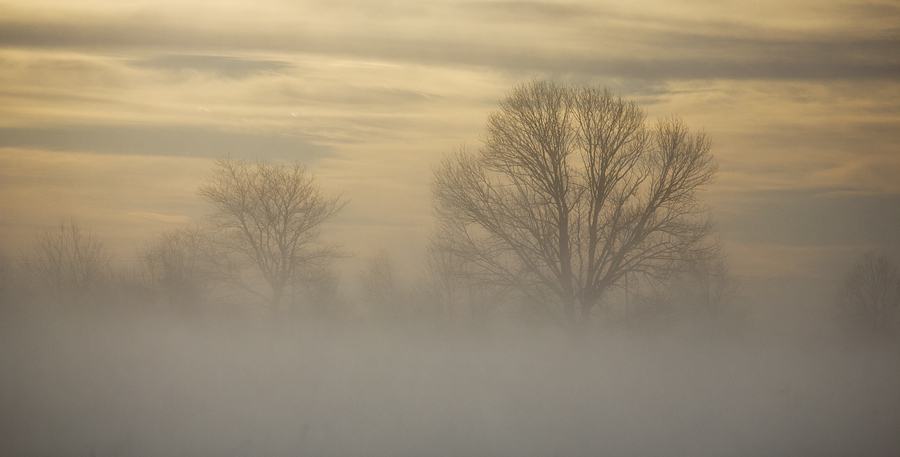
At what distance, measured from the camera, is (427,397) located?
42.0 feet

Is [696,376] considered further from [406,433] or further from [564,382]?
[406,433]

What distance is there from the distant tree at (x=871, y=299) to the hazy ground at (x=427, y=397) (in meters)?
17.4

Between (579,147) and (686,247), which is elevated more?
(579,147)

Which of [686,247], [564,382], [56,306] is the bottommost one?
[564,382]

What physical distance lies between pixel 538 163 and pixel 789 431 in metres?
8.14

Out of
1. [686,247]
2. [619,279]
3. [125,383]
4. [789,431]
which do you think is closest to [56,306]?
[125,383]

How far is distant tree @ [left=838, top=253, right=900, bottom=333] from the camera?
100 ft

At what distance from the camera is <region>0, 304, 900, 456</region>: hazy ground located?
11.5 metres

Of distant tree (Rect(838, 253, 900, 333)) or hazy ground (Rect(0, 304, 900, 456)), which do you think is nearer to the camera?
hazy ground (Rect(0, 304, 900, 456))

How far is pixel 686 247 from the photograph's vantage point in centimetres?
1475

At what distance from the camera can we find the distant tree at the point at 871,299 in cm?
3058

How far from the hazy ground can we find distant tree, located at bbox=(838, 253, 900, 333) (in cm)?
1737

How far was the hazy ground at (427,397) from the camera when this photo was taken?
11.5 meters

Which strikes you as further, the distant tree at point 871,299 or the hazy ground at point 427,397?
the distant tree at point 871,299
